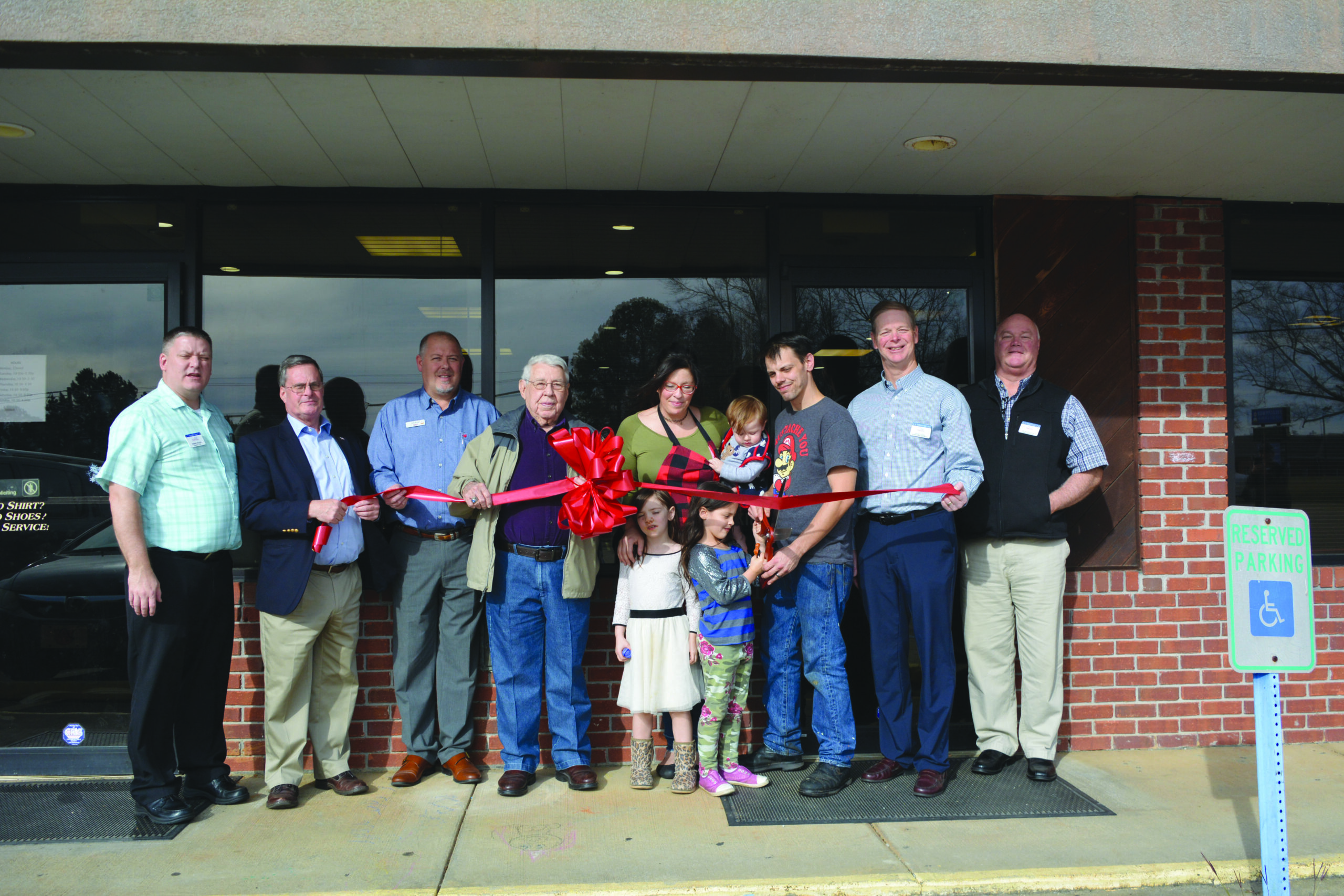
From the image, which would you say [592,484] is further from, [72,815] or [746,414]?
[72,815]

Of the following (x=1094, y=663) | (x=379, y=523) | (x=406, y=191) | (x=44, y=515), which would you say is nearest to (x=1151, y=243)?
(x=1094, y=663)

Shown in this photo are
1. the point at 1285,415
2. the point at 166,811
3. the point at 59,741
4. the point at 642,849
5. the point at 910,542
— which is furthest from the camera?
the point at 1285,415

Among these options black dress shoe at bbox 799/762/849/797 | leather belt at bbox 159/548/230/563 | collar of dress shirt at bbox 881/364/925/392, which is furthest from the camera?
collar of dress shirt at bbox 881/364/925/392

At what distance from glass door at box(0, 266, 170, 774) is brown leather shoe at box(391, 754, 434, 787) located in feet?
5.10

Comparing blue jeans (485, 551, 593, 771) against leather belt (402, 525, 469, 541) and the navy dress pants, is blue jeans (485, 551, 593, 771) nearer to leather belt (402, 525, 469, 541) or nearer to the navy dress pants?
leather belt (402, 525, 469, 541)

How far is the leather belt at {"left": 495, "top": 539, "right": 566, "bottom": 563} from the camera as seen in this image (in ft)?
14.3

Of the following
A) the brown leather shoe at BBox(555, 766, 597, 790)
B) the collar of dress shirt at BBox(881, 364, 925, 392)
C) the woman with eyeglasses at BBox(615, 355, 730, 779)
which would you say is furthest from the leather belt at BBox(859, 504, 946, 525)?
the brown leather shoe at BBox(555, 766, 597, 790)

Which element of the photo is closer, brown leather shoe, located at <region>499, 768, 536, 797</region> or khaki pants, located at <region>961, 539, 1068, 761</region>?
brown leather shoe, located at <region>499, 768, 536, 797</region>

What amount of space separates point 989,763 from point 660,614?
1.89 m

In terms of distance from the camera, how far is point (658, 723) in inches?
190

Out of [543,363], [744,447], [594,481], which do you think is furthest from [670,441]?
[543,363]

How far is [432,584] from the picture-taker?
4.54 m

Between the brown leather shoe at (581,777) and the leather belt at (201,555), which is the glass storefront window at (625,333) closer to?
the leather belt at (201,555)

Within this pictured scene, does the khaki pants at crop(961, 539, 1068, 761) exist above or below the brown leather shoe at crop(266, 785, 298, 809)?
above
